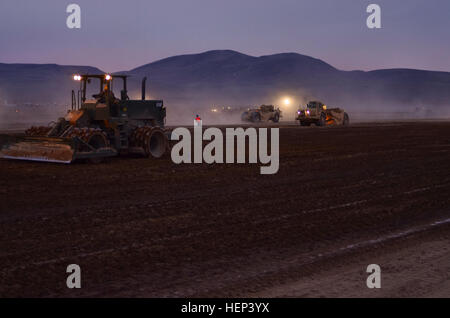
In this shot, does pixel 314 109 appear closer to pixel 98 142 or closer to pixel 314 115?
pixel 314 115

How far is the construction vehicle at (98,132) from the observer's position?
1519 centimetres

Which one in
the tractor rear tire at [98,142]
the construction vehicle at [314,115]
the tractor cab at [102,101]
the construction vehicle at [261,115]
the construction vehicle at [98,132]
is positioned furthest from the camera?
the construction vehicle at [261,115]

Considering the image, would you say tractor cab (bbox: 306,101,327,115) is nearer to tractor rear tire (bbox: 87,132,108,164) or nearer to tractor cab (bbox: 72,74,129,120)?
tractor cab (bbox: 72,74,129,120)

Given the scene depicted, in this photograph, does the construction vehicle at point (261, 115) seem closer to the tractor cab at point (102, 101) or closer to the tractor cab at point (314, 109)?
the tractor cab at point (314, 109)

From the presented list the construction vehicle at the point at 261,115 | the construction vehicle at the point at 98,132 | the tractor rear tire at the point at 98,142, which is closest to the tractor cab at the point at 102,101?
the construction vehicle at the point at 98,132

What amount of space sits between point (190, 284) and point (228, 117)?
175ft

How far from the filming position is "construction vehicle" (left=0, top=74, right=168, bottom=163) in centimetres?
1519

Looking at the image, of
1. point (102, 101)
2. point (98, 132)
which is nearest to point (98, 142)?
point (98, 132)

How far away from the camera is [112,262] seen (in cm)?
645

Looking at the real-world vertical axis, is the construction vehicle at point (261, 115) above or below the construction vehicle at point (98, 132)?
above

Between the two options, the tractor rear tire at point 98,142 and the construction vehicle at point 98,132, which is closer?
the construction vehicle at point 98,132

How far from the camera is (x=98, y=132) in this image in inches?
620
